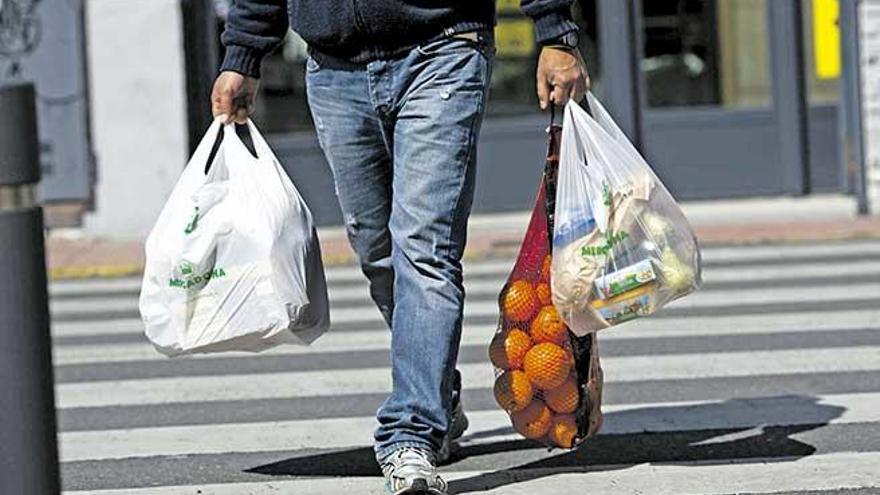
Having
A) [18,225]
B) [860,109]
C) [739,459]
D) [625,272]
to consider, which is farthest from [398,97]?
[860,109]

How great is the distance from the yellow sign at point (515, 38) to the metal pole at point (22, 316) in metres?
9.19

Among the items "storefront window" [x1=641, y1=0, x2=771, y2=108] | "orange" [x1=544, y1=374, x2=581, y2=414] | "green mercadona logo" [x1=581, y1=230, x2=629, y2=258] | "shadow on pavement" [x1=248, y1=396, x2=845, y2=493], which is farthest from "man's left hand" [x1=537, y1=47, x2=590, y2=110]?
"storefront window" [x1=641, y1=0, x2=771, y2=108]

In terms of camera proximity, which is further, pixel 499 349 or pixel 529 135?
pixel 529 135

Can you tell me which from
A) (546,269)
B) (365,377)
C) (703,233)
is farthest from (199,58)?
(546,269)

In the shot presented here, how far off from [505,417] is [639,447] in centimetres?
63

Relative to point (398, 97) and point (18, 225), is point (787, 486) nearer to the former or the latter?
point (398, 97)

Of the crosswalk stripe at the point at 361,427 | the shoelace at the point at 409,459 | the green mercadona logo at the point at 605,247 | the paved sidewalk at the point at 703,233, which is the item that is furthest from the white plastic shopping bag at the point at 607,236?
the paved sidewalk at the point at 703,233

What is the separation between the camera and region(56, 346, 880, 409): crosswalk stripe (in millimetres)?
6512

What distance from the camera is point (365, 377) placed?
6.76 meters

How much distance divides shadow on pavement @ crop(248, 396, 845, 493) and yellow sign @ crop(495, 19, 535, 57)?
6.70 metres

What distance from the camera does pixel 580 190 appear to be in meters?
4.74

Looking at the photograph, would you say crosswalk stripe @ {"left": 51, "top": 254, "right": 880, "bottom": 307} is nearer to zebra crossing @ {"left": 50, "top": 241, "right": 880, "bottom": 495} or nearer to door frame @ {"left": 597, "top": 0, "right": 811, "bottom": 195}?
zebra crossing @ {"left": 50, "top": 241, "right": 880, "bottom": 495}

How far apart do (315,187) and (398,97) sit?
7.77 meters

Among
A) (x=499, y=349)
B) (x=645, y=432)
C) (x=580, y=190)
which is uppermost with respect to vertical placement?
(x=580, y=190)
